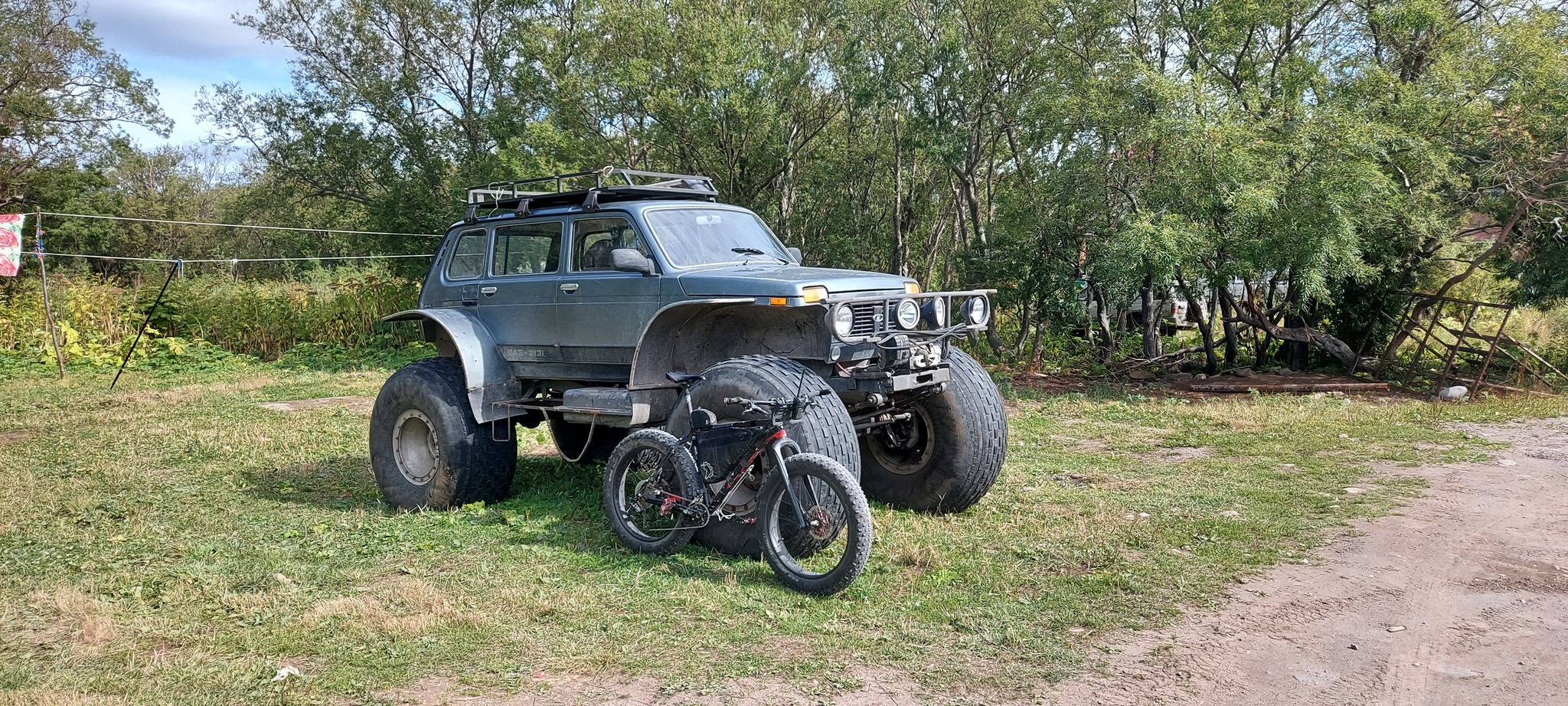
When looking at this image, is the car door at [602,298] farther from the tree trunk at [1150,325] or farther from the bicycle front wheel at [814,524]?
the tree trunk at [1150,325]

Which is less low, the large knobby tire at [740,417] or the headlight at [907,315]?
the headlight at [907,315]

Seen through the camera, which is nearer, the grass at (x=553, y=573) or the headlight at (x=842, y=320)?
the grass at (x=553, y=573)

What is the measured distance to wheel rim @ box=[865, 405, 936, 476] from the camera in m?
7.02

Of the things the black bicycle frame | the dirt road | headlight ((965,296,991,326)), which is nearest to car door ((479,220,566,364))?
the black bicycle frame

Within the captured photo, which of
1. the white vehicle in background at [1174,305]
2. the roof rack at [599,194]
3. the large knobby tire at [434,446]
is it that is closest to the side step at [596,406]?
the large knobby tire at [434,446]

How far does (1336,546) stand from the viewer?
6160 mm

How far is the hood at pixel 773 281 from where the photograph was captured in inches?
238

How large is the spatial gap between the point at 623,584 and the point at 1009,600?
6.54 ft

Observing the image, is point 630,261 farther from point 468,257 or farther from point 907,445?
point 907,445

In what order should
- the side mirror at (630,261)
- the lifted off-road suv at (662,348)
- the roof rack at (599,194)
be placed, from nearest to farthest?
the lifted off-road suv at (662,348)
the side mirror at (630,261)
the roof rack at (599,194)

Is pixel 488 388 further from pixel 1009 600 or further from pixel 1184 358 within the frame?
pixel 1184 358

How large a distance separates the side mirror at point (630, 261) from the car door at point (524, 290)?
0.78 metres

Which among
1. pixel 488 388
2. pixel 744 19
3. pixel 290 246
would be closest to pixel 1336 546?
pixel 488 388

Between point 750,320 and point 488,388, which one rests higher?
point 750,320
